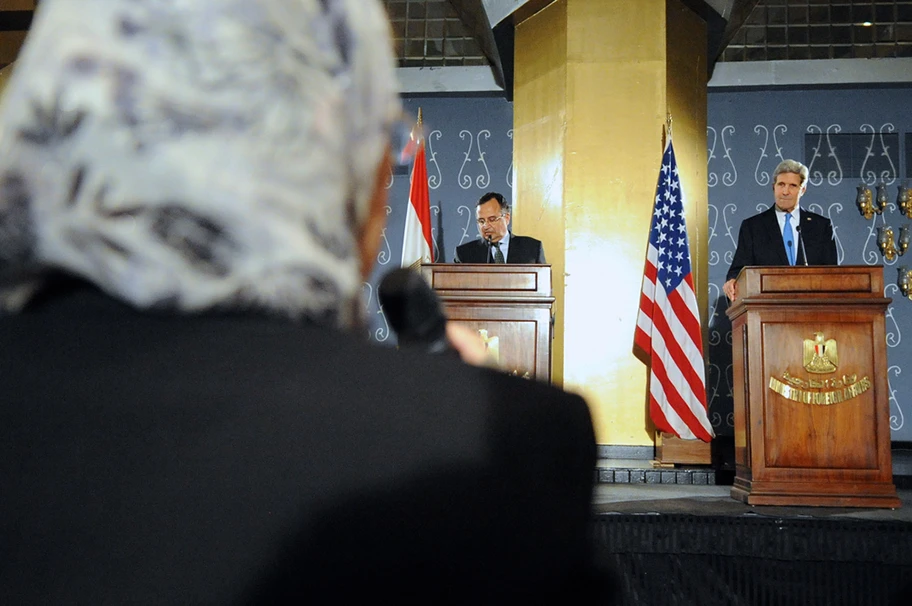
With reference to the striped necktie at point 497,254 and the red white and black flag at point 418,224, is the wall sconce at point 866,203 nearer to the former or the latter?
the striped necktie at point 497,254

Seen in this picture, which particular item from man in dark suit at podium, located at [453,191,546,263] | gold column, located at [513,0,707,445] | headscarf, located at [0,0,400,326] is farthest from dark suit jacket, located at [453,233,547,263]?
headscarf, located at [0,0,400,326]

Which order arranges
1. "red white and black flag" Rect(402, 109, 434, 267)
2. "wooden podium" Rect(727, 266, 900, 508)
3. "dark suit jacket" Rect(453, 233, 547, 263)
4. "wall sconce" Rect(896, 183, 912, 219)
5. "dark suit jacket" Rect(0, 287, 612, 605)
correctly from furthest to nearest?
1. "wall sconce" Rect(896, 183, 912, 219)
2. "red white and black flag" Rect(402, 109, 434, 267)
3. "dark suit jacket" Rect(453, 233, 547, 263)
4. "wooden podium" Rect(727, 266, 900, 508)
5. "dark suit jacket" Rect(0, 287, 612, 605)

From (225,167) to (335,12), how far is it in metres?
0.15

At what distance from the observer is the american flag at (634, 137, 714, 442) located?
498 cm

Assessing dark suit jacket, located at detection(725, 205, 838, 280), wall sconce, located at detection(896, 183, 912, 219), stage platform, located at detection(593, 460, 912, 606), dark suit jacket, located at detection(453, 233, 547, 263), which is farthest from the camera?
wall sconce, located at detection(896, 183, 912, 219)

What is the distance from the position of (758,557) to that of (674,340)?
7.46 ft

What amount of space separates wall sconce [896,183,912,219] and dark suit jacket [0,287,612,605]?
715 cm

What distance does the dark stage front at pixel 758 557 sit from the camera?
9.13 feet

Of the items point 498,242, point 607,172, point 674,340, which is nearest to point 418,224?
point 498,242

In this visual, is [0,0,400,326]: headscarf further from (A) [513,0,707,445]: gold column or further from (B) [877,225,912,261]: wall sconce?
(B) [877,225,912,261]: wall sconce

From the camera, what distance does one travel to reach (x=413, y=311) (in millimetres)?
792

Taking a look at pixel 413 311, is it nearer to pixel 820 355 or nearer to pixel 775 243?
pixel 820 355

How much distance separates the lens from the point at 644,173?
6.06 m

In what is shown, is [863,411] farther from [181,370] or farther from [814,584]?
[181,370]
